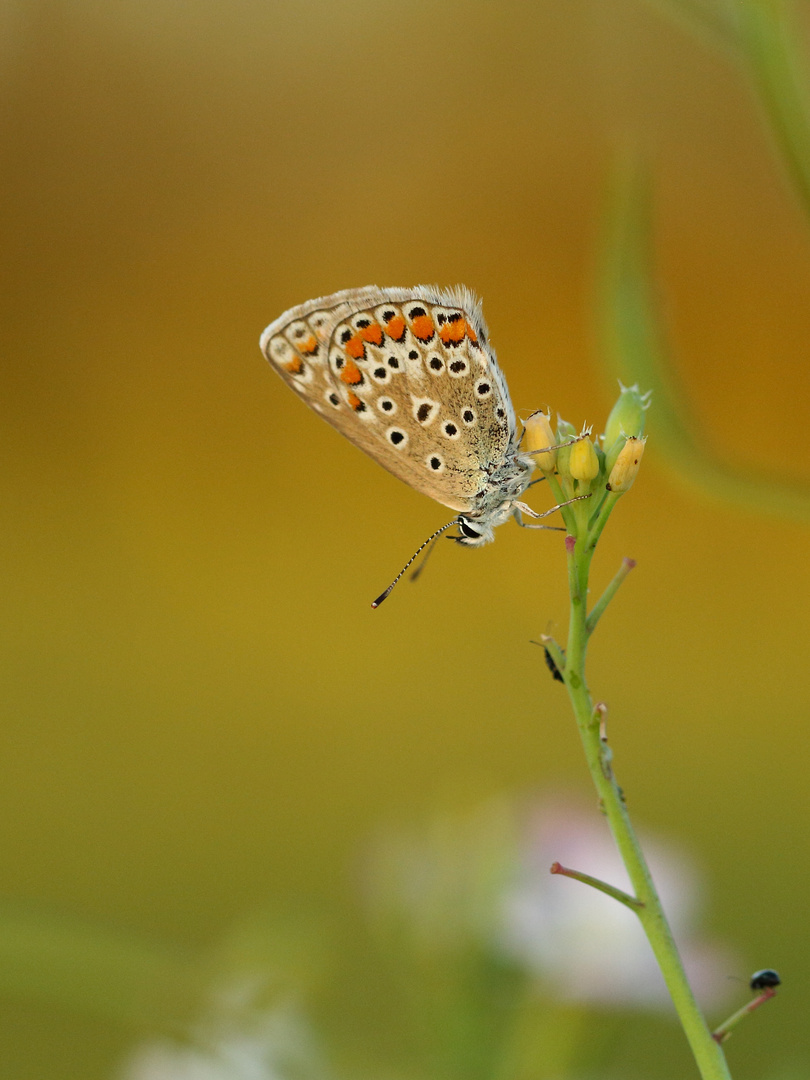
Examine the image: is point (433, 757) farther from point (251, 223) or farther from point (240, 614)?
point (251, 223)

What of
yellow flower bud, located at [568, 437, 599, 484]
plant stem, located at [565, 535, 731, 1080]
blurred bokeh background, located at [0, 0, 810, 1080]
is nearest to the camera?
plant stem, located at [565, 535, 731, 1080]

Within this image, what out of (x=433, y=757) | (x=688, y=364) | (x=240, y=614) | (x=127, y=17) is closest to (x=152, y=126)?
(x=127, y=17)

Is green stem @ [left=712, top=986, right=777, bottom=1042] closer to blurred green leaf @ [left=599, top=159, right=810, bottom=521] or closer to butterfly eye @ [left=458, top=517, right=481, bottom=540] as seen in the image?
blurred green leaf @ [left=599, top=159, right=810, bottom=521]

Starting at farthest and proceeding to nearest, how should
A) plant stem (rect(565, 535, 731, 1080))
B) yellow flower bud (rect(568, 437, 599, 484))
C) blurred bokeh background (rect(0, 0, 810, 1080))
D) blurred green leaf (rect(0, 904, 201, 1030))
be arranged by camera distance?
blurred bokeh background (rect(0, 0, 810, 1080)) < blurred green leaf (rect(0, 904, 201, 1030)) < yellow flower bud (rect(568, 437, 599, 484)) < plant stem (rect(565, 535, 731, 1080))

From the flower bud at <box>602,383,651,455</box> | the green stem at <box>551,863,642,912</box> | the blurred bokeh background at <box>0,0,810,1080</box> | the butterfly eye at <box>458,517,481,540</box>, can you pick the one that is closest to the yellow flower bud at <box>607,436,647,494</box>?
the flower bud at <box>602,383,651,455</box>

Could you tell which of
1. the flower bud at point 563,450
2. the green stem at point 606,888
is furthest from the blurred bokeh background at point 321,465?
the green stem at point 606,888

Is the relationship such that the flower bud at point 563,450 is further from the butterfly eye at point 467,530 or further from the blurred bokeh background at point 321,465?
the blurred bokeh background at point 321,465

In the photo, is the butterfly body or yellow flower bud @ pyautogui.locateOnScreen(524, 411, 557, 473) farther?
the butterfly body

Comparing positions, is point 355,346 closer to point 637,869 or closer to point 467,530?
point 467,530

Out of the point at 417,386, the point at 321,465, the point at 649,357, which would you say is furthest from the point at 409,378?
the point at 321,465
